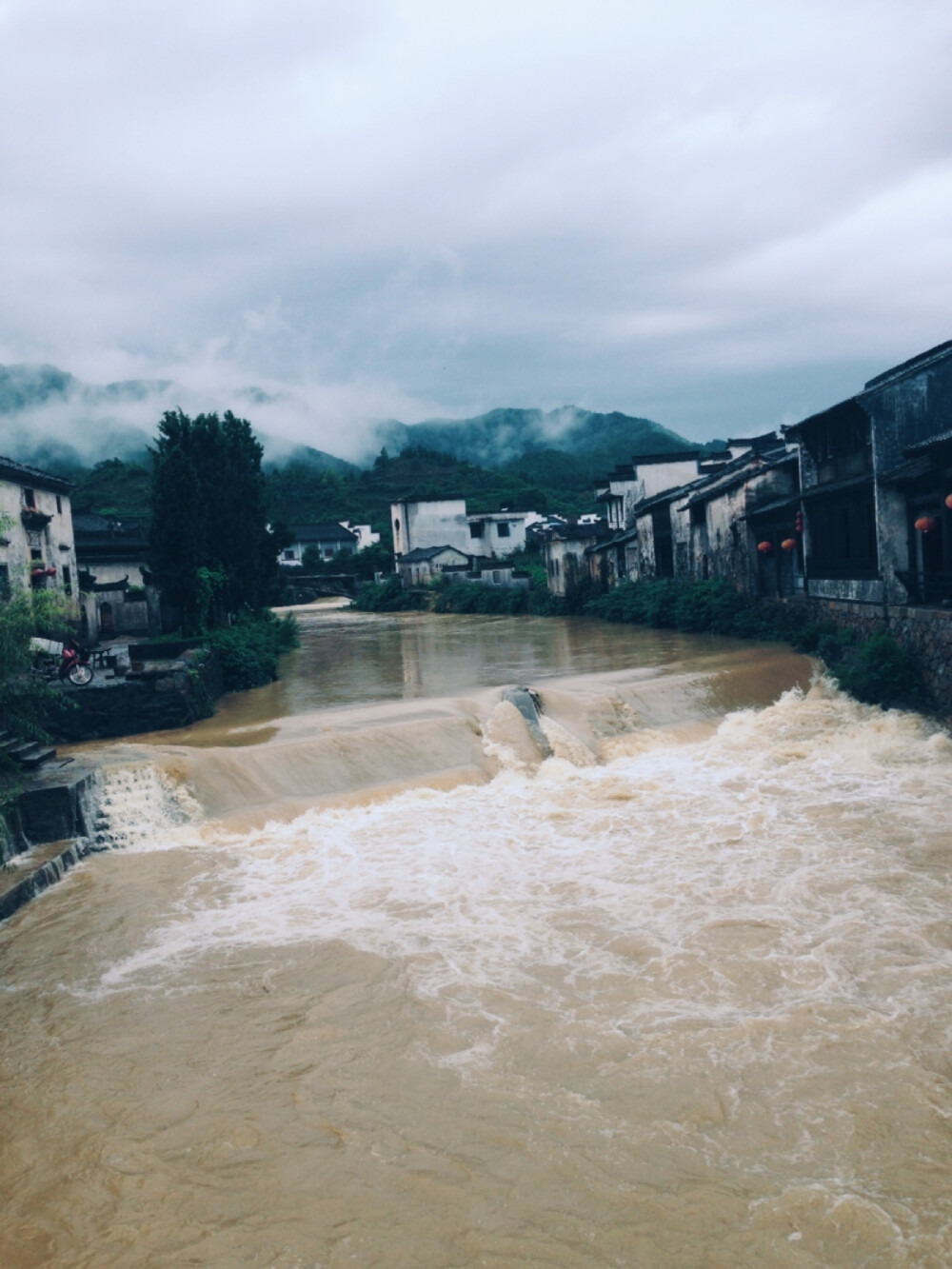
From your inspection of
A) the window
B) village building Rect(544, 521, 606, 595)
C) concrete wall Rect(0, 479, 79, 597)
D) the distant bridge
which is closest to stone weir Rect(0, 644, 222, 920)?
concrete wall Rect(0, 479, 79, 597)

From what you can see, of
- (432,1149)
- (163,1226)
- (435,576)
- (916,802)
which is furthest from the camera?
(435,576)

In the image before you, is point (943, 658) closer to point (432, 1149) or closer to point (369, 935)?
point (369, 935)

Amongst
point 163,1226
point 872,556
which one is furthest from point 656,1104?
point 872,556

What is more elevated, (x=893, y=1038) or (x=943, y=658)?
(x=943, y=658)

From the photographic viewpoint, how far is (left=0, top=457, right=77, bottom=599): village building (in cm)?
2111

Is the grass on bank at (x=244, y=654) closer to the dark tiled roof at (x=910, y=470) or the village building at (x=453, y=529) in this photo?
the dark tiled roof at (x=910, y=470)

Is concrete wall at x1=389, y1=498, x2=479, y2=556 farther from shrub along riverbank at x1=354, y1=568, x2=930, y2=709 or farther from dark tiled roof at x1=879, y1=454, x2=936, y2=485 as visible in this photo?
dark tiled roof at x1=879, y1=454, x2=936, y2=485

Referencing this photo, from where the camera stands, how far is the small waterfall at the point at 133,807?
1062 centimetres

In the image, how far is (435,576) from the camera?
4719cm

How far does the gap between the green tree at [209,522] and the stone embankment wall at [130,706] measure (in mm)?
6974

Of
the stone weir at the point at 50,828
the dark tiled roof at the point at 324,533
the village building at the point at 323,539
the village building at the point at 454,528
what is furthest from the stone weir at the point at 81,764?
the dark tiled roof at the point at 324,533

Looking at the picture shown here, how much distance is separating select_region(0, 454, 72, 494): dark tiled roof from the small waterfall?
1237cm

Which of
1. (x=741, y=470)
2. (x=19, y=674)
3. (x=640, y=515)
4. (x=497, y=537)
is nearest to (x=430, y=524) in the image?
(x=497, y=537)

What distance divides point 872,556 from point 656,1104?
14459mm
